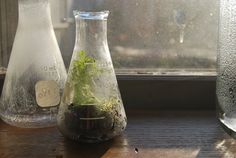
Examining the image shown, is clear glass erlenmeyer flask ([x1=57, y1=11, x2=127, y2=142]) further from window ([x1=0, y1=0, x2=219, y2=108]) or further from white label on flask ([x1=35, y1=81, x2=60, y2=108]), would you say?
window ([x1=0, y1=0, x2=219, y2=108])

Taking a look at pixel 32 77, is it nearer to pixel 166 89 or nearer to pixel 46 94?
pixel 46 94

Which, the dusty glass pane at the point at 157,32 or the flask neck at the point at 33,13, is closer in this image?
the flask neck at the point at 33,13

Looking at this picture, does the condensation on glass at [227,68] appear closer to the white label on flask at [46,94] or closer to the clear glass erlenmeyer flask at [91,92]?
the clear glass erlenmeyer flask at [91,92]

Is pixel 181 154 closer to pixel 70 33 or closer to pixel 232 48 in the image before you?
pixel 232 48

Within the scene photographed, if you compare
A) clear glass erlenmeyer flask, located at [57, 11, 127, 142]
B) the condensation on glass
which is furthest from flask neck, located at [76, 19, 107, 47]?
the condensation on glass

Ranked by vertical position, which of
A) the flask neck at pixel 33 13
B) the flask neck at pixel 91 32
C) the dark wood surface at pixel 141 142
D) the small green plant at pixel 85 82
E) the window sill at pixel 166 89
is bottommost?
the dark wood surface at pixel 141 142

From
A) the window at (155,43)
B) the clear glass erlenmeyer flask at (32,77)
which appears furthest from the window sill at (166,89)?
the clear glass erlenmeyer flask at (32,77)

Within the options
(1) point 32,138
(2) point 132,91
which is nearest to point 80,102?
(1) point 32,138
